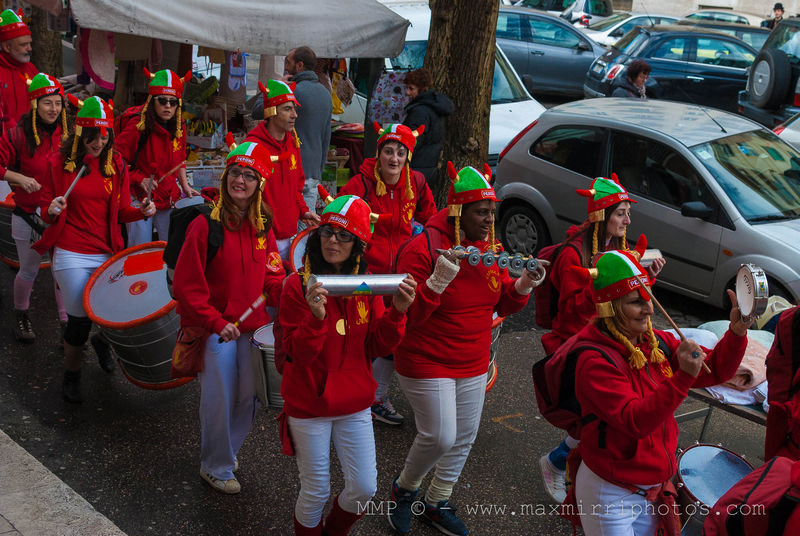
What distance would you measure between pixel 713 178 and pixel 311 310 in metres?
5.23

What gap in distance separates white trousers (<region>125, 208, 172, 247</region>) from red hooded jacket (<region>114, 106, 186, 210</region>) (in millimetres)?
145

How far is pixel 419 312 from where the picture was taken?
3.81 metres

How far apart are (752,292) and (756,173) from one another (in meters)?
4.94

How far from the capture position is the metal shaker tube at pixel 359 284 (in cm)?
333

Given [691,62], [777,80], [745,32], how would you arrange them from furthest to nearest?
[745,32], [691,62], [777,80]

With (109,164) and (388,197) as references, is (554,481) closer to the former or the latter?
(388,197)

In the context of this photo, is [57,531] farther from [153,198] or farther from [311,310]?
[153,198]

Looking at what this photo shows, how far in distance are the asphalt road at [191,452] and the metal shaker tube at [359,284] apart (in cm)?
168

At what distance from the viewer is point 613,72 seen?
46.9 feet

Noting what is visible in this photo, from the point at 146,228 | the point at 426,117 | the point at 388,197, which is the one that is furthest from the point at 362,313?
the point at 426,117

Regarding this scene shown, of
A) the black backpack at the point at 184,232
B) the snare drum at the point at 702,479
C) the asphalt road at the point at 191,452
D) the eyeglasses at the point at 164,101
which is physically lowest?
the asphalt road at the point at 191,452

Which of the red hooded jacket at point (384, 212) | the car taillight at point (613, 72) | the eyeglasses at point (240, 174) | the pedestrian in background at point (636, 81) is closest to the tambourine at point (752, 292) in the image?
the eyeglasses at point (240, 174)

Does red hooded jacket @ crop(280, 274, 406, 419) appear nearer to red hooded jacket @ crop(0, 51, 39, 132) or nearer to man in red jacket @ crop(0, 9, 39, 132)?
man in red jacket @ crop(0, 9, 39, 132)

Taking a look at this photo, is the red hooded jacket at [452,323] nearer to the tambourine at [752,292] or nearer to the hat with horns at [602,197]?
the hat with horns at [602,197]
